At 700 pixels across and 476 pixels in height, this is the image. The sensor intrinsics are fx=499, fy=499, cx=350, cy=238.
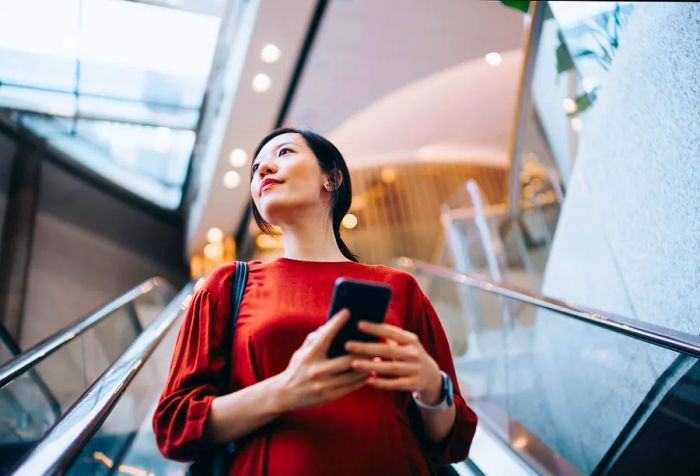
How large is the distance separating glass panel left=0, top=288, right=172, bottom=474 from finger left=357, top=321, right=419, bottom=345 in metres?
2.16

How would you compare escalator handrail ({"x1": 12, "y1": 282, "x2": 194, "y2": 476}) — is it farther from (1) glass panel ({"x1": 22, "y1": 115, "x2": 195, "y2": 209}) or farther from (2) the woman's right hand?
(1) glass panel ({"x1": 22, "y1": 115, "x2": 195, "y2": 209})

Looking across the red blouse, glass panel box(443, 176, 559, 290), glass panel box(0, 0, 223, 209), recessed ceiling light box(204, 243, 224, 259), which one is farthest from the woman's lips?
recessed ceiling light box(204, 243, 224, 259)

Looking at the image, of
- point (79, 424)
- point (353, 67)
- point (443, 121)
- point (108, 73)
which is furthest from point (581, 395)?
point (443, 121)

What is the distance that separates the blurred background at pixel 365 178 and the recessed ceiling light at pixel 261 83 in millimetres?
34

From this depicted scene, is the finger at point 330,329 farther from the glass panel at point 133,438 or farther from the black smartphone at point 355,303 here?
the glass panel at point 133,438

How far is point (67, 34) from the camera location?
580 centimetres

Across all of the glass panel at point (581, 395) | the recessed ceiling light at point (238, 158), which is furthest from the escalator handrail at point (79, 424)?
the recessed ceiling light at point (238, 158)

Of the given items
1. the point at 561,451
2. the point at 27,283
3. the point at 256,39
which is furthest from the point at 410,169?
the point at 561,451

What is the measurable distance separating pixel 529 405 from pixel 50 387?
9.93 ft

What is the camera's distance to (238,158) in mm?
8047

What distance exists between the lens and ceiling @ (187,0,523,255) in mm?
6672

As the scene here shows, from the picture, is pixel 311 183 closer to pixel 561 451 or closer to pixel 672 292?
pixel 672 292

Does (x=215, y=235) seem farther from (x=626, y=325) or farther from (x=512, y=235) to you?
(x=626, y=325)

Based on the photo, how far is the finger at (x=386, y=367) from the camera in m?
0.92
